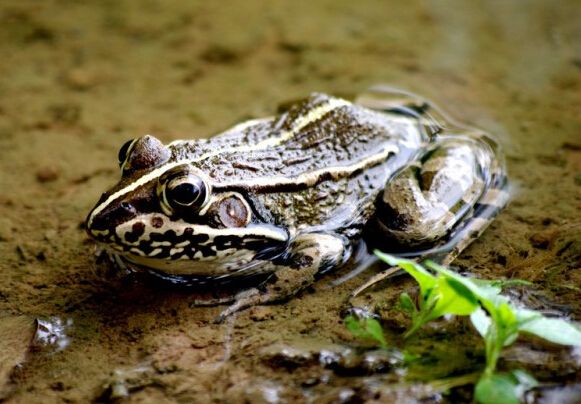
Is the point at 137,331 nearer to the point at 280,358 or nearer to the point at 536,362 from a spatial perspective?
the point at 280,358

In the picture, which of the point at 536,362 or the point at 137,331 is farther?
the point at 137,331

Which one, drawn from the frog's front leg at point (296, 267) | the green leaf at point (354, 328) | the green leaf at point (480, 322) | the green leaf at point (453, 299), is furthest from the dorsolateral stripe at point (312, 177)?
the green leaf at point (480, 322)

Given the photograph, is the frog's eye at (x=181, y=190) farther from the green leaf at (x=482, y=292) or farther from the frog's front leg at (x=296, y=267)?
the green leaf at (x=482, y=292)

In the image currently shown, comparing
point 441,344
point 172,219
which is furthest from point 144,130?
point 441,344

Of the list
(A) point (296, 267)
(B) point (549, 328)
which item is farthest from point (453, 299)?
(A) point (296, 267)

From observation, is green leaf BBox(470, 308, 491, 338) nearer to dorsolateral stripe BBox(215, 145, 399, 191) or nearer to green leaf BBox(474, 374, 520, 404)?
green leaf BBox(474, 374, 520, 404)

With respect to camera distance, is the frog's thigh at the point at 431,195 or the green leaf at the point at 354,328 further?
the frog's thigh at the point at 431,195

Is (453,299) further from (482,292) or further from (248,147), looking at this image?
(248,147)
